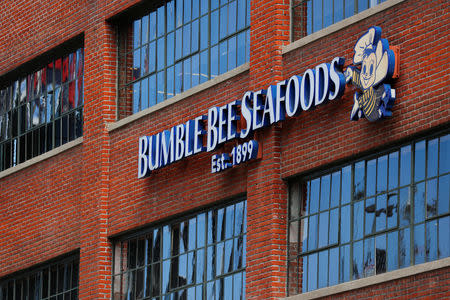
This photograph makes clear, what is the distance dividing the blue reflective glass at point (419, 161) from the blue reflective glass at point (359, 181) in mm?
1348

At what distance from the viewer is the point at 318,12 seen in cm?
2462

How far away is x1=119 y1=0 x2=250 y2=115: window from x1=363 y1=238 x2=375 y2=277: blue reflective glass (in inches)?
214

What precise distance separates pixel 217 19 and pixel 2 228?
8.46m

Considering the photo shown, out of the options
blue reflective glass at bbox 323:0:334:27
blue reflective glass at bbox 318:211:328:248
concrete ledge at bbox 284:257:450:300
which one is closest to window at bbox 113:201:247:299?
blue reflective glass at bbox 318:211:328:248

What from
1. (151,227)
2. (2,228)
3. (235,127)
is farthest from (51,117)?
(235,127)

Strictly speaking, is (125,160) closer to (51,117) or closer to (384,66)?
(51,117)

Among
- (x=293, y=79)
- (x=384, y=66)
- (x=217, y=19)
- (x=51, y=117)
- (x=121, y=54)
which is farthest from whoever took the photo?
(x=51, y=117)

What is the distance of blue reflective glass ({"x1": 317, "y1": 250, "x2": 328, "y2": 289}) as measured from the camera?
23.1 meters

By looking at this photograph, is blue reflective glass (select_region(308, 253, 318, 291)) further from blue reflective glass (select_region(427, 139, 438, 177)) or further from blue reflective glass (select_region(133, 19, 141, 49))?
blue reflective glass (select_region(133, 19, 141, 49))

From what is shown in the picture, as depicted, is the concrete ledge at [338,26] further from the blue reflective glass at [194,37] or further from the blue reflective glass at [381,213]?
the blue reflective glass at [194,37]

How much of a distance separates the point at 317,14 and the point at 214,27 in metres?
3.24

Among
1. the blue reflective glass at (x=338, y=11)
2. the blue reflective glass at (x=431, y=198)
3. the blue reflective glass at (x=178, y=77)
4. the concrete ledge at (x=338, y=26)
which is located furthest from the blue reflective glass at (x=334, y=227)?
the blue reflective glass at (x=178, y=77)

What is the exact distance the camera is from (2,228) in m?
32.0

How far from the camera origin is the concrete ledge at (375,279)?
20406 millimetres
